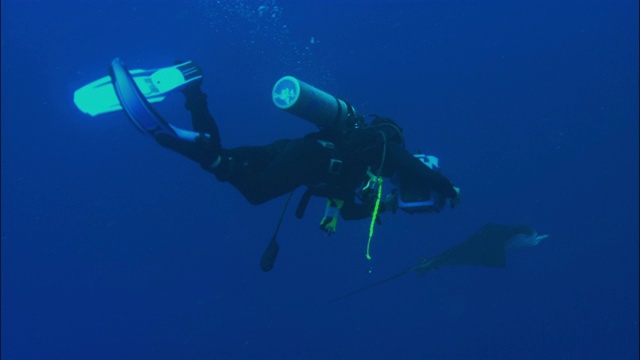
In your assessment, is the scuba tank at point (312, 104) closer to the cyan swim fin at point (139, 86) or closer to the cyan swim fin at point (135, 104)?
the cyan swim fin at point (139, 86)

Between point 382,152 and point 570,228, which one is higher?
point 570,228

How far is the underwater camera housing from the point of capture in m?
3.94

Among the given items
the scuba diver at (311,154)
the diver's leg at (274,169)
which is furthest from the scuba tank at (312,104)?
the diver's leg at (274,169)

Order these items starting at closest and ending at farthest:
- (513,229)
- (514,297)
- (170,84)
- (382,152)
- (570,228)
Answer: (170,84), (382,152), (513,229), (514,297), (570,228)

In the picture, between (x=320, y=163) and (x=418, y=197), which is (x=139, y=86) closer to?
(x=320, y=163)

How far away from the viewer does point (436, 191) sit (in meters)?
3.90

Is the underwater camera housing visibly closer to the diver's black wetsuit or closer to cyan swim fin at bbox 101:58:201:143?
the diver's black wetsuit

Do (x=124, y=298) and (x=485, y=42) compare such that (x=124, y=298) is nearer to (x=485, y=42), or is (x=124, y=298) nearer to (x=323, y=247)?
(x=323, y=247)

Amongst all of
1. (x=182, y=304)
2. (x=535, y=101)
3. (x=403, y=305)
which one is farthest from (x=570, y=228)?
(x=182, y=304)

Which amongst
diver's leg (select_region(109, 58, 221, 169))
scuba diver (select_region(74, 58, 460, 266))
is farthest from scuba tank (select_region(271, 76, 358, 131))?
diver's leg (select_region(109, 58, 221, 169))

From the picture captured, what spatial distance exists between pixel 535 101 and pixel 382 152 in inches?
687

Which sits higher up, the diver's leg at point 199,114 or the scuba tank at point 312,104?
the scuba tank at point 312,104

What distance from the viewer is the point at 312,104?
3.56 meters

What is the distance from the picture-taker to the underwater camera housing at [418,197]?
3.94m
